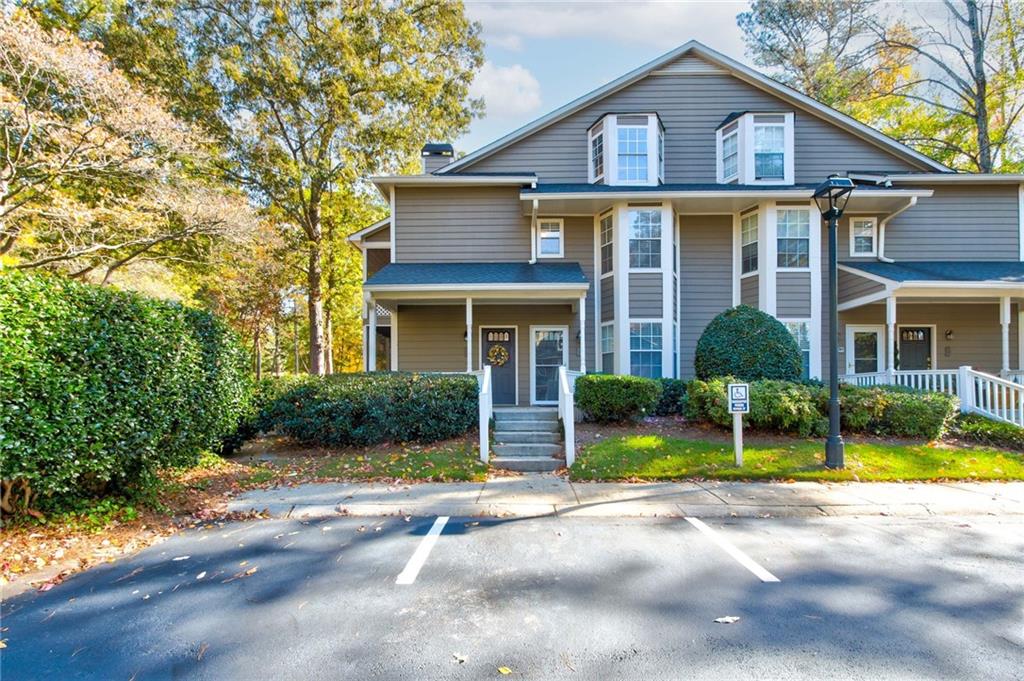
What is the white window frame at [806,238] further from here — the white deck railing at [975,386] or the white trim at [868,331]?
the white deck railing at [975,386]

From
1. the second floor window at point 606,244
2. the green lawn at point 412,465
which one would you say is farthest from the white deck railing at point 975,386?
the green lawn at point 412,465

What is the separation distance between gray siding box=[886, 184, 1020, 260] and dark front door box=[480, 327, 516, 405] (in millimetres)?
10813

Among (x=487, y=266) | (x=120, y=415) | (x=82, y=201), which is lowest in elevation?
Answer: (x=120, y=415)

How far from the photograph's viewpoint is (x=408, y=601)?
3369 millimetres

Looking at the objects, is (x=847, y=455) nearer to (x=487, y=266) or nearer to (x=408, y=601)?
(x=408, y=601)

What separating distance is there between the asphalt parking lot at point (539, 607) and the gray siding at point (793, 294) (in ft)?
24.9

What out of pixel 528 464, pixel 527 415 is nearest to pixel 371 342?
pixel 527 415

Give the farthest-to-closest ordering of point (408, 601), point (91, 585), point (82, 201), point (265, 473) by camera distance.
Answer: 1. point (82, 201)
2. point (265, 473)
3. point (91, 585)
4. point (408, 601)

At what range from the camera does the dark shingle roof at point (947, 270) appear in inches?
420

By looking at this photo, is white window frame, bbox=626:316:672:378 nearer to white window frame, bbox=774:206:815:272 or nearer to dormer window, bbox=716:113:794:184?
white window frame, bbox=774:206:815:272

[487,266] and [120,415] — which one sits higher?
[487,266]

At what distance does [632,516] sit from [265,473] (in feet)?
17.5

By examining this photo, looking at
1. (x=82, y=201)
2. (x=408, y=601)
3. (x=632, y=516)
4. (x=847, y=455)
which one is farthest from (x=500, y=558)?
(x=82, y=201)

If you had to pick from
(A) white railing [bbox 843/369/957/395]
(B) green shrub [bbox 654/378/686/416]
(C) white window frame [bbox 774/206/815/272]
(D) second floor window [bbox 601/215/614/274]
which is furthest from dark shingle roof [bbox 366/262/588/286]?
(A) white railing [bbox 843/369/957/395]
